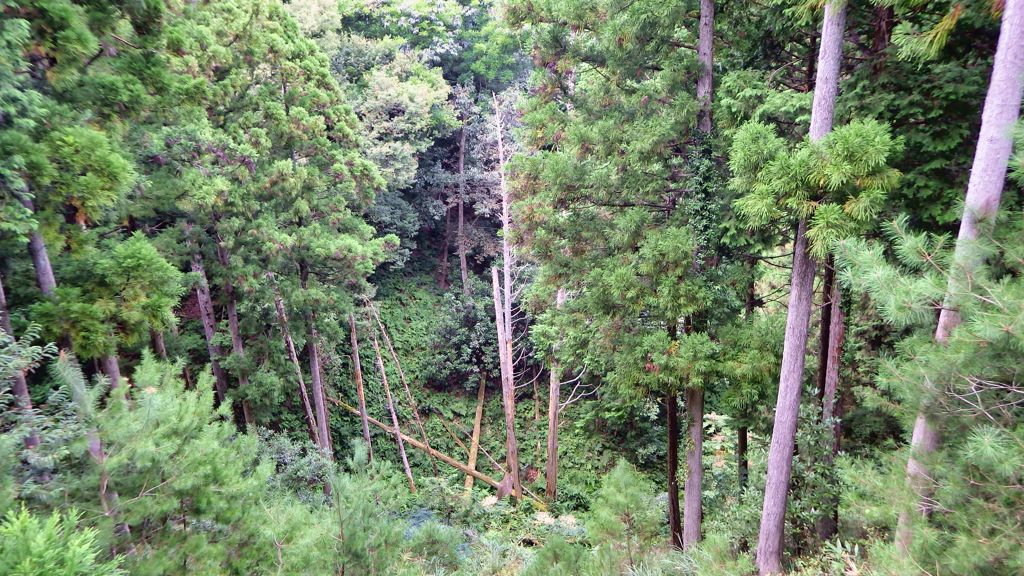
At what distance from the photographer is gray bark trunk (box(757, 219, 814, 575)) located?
16.1 ft

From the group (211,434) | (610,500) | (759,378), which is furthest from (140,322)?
(759,378)

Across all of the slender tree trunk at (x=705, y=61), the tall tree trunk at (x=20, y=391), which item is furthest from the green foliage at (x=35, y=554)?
the slender tree trunk at (x=705, y=61)

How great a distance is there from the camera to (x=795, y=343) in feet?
16.2

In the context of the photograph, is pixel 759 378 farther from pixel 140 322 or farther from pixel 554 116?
pixel 140 322

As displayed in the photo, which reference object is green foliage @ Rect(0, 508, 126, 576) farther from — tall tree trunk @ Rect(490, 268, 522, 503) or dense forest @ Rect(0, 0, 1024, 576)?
tall tree trunk @ Rect(490, 268, 522, 503)

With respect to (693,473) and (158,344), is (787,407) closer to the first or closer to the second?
(693,473)

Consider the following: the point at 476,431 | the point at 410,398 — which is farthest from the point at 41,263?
the point at 476,431

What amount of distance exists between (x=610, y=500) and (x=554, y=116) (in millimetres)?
5296

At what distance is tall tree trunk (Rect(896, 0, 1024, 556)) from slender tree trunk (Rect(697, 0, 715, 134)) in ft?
10.4

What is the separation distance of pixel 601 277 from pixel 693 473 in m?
3.01

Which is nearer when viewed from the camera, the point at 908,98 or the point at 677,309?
the point at 908,98

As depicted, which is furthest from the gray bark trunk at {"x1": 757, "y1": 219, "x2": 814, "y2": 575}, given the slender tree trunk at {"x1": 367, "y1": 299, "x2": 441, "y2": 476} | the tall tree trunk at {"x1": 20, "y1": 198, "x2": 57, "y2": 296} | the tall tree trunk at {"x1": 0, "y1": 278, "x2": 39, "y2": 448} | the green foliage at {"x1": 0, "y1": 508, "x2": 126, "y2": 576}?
the slender tree trunk at {"x1": 367, "y1": 299, "x2": 441, "y2": 476}

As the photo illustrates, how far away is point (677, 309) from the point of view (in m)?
6.07

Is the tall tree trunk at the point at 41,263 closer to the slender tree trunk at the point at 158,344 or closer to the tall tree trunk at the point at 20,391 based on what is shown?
the tall tree trunk at the point at 20,391
